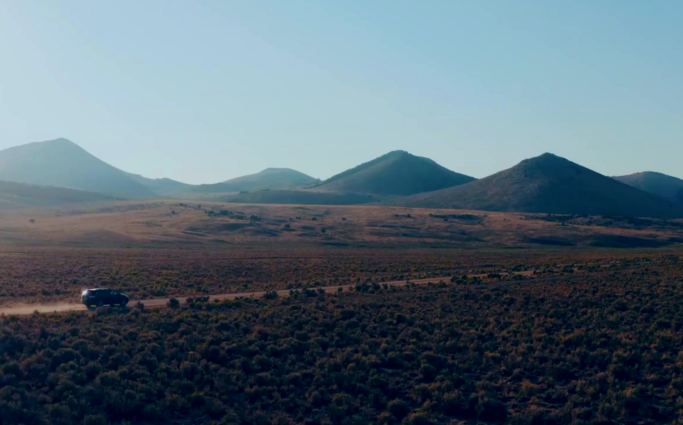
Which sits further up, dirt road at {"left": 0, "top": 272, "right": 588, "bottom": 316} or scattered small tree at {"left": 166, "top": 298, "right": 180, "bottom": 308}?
scattered small tree at {"left": 166, "top": 298, "right": 180, "bottom": 308}

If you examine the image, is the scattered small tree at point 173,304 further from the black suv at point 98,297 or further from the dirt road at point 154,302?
the black suv at point 98,297

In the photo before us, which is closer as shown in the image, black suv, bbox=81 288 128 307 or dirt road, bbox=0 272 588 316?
dirt road, bbox=0 272 588 316

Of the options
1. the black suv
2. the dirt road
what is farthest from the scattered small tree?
the black suv

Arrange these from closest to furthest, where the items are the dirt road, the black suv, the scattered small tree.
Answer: the dirt road → the scattered small tree → the black suv

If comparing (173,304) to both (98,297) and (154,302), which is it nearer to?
(154,302)

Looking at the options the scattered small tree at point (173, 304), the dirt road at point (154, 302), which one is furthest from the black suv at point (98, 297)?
the scattered small tree at point (173, 304)

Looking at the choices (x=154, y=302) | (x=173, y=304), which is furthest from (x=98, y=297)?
(x=173, y=304)

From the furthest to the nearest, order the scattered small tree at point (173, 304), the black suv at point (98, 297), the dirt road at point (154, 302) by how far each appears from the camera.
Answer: the black suv at point (98, 297) → the scattered small tree at point (173, 304) → the dirt road at point (154, 302)

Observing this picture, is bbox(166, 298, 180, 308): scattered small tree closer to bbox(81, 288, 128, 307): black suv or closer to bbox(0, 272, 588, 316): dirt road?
bbox(0, 272, 588, 316): dirt road

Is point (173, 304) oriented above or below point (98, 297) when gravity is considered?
below

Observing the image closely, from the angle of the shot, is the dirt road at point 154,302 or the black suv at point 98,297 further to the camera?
the black suv at point 98,297

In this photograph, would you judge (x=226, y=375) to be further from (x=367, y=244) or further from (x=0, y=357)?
(x=367, y=244)
